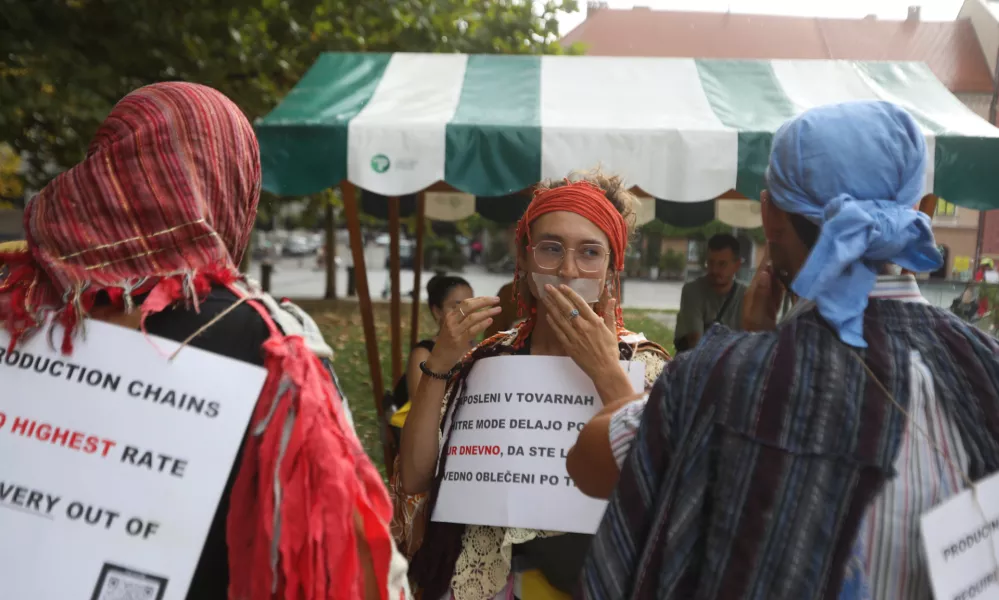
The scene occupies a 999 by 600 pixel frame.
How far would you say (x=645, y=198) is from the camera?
25.3 ft

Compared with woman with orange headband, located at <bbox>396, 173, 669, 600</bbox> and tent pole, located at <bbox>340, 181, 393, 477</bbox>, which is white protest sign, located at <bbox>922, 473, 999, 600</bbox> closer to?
woman with orange headband, located at <bbox>396, 173, 669, 600</bbox>

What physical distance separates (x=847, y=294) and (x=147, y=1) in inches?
229

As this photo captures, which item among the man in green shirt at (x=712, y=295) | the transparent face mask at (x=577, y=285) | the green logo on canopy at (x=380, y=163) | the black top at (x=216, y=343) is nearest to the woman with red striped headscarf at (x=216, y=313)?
the black top at (x=216, y=343)

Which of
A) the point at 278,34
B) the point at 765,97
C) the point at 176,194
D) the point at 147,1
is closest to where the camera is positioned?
the point at 176,194

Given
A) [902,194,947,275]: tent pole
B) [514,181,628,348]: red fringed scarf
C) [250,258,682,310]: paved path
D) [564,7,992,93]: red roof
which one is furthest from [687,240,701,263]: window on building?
[250,258,682,310]: paved path

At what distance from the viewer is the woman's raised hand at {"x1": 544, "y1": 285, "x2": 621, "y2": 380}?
1790 mm

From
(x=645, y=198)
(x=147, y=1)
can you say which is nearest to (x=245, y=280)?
(x=147, y=1)

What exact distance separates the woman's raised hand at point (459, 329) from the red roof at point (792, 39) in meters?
4.58

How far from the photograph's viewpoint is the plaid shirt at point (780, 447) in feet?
3.44

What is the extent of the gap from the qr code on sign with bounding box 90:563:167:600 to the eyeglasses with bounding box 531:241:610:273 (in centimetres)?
125

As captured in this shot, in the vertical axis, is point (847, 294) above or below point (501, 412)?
above

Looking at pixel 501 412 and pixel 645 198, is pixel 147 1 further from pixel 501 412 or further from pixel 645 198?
pixel 501 412

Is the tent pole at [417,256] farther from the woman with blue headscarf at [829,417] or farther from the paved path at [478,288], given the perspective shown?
the paved path at [478,288]

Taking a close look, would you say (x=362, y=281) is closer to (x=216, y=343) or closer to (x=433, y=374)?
(x=433, y=374)
